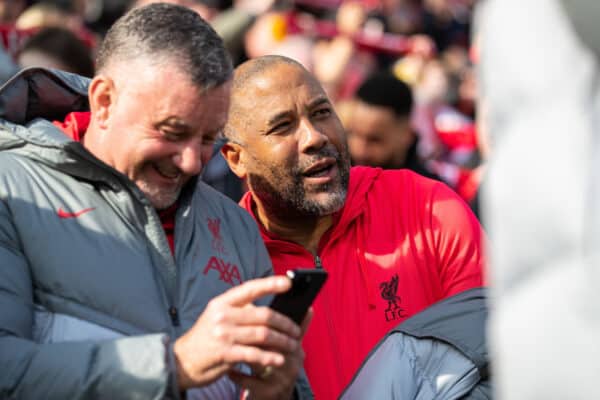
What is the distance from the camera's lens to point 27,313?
256 centimetres

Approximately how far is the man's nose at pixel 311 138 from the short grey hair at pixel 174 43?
0.85 metres

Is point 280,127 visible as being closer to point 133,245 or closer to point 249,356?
point 133,245

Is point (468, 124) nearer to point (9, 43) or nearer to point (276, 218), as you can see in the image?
point (9, 43)

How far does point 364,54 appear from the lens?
35.4 ft

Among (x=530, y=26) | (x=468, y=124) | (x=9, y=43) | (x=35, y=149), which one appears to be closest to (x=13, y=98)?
(x=35, y=149)

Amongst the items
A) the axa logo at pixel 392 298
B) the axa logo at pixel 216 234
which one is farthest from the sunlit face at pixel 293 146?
the axa logo at pixel 216 234

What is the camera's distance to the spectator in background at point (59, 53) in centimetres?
537

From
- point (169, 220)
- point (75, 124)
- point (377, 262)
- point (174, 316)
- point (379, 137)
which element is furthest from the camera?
point (379, 137)

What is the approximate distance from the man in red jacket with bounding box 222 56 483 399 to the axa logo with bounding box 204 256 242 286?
587 mm

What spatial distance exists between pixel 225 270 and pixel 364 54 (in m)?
8.09

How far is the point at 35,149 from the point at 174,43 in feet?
1.55

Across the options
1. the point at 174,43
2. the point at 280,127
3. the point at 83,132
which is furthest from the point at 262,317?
the point at 280,127

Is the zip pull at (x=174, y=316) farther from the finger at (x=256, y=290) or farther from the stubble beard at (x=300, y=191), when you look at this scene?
the stubble beard at (x=300, y=191)

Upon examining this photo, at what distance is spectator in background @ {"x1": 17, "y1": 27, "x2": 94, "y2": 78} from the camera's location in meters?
5.37
